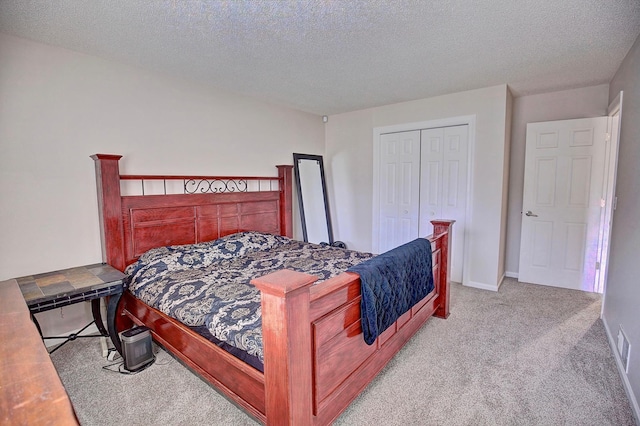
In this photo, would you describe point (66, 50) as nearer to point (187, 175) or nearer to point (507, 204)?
point (187, 175)

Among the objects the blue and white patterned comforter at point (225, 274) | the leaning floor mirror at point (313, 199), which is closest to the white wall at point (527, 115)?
the leaning floor mirror at point (313, 199)

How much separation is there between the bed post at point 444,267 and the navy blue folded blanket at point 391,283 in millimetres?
443

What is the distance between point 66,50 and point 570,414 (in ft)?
13.8

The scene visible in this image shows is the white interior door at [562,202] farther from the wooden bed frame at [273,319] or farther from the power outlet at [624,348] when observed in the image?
the wooden bed frame at [273,319]

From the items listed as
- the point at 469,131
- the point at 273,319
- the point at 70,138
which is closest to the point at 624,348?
the point at 273,319

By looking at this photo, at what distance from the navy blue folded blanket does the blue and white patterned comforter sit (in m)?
0.58

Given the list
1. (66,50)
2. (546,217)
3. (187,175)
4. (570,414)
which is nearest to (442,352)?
(570,414)

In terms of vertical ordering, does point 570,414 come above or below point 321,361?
below

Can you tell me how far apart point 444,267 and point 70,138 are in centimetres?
337

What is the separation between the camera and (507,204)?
4082 millimetres

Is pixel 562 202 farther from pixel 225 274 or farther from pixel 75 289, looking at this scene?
pixel 75 289

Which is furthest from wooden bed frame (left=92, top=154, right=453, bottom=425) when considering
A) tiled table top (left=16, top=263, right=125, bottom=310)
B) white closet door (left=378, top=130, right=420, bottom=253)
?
white closet door (left=378, top=130, right=420, bottom=253)

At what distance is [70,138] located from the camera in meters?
2.49

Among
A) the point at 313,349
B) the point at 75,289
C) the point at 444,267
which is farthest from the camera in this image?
the point at 444,267
